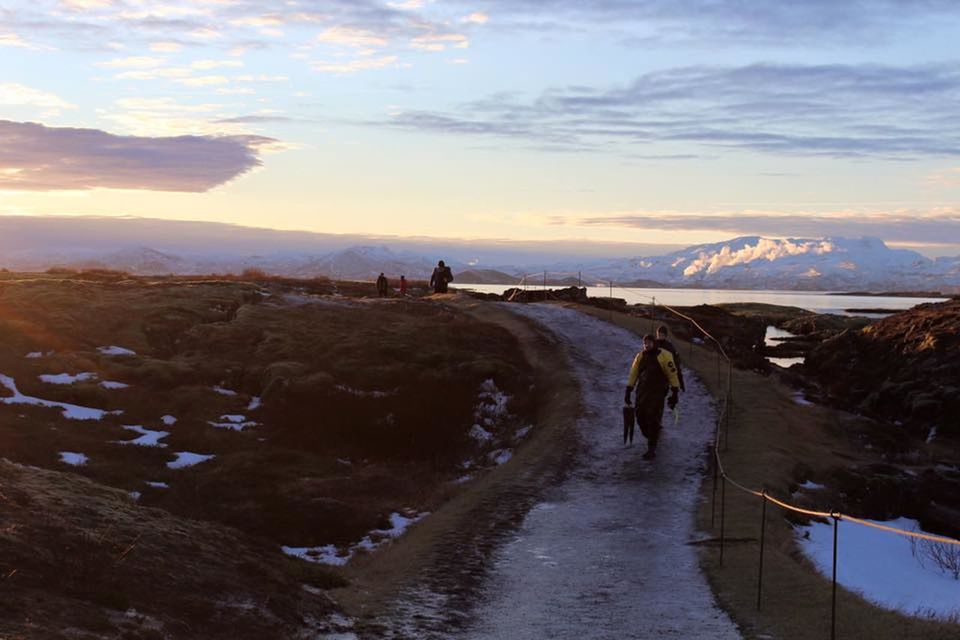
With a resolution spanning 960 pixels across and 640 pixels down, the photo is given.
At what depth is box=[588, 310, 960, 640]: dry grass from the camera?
1216cm

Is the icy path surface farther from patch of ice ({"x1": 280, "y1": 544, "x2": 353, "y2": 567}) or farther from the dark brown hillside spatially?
the dark brown hillside

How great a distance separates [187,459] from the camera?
27.6 metres

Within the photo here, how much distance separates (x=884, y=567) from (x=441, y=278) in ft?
144

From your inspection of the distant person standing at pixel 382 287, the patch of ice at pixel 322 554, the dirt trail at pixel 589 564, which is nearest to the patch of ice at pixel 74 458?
the patch of ice at pixel 322 554

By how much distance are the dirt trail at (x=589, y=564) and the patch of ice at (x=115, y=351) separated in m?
22.4

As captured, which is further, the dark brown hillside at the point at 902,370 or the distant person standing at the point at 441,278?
the distant person standing at the point at 441,278

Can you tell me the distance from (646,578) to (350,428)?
19751mm

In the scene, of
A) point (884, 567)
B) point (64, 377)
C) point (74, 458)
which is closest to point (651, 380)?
point (884, 567)

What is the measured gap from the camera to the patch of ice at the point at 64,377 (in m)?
32.8

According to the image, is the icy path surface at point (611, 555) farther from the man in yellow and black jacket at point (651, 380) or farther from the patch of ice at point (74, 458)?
the patch of ice at point (74, 458)

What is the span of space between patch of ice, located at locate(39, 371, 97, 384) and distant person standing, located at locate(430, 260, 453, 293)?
31.3 m

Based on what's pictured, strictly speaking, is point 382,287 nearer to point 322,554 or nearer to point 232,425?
point 232,425

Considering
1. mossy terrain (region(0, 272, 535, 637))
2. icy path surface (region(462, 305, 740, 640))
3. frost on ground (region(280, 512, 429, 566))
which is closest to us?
mossy terrain (region(0, 272, 535, 637))

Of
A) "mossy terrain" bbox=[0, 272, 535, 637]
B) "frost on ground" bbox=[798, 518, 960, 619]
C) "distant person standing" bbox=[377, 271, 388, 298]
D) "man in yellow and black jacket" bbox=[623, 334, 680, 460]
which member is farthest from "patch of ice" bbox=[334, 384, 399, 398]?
"distant person standing" bbox=[377, 271, 388, 298]
